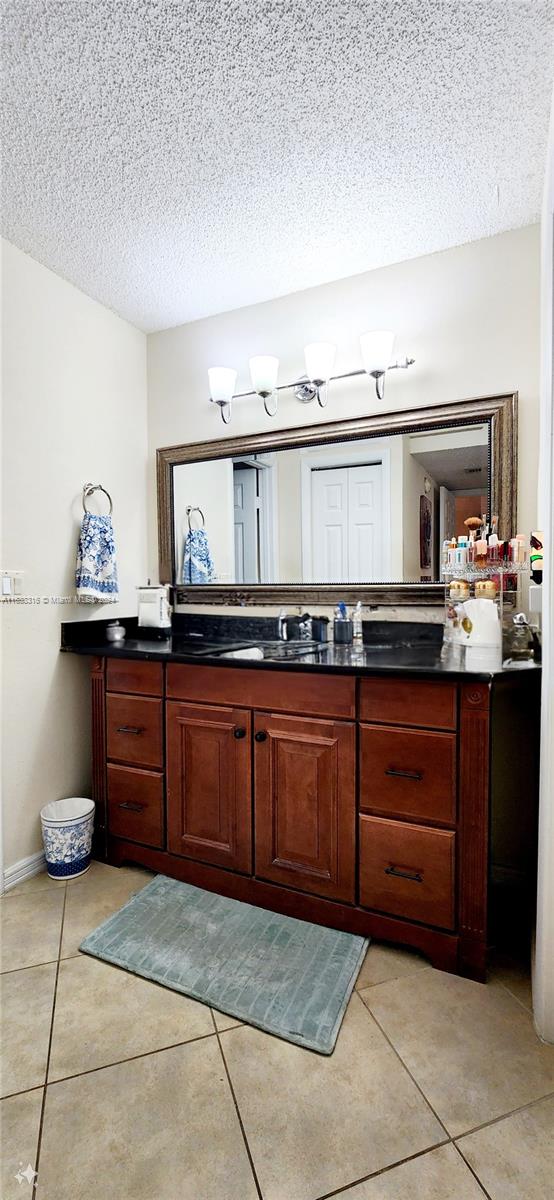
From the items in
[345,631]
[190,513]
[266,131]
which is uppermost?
[266,131]

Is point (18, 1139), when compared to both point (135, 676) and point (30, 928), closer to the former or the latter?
point (30, 928)

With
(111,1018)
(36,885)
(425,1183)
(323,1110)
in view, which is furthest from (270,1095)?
(36,885)

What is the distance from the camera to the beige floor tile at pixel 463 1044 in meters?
1.18

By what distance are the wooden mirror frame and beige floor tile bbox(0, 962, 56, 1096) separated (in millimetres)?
1551

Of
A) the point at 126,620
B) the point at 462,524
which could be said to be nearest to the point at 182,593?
the point at 126,620

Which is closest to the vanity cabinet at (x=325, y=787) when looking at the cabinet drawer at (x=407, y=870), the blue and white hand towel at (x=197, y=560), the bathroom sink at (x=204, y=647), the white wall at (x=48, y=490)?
the cabinet drawer at (x=407, y=870)

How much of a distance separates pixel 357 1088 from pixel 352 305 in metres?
2.56

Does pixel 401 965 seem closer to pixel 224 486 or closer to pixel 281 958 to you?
pixel 281 958

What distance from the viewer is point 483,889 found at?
4.90 feet

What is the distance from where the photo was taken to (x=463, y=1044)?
132 cm

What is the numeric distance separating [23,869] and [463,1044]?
1.61 m

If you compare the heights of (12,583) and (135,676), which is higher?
(12,583)

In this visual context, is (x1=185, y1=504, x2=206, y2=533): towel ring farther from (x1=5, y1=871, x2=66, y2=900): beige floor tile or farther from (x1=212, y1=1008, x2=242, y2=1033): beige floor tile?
(x1=212, y1=1008, x2=242, y2=1033): beige floor tile

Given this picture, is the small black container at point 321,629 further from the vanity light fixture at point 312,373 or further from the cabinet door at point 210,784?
the vanity light fixture at point 312,373
